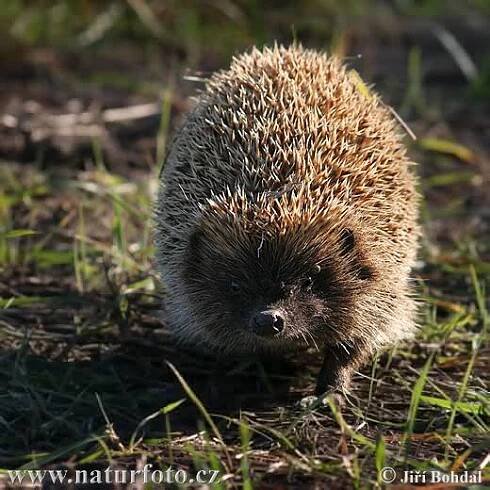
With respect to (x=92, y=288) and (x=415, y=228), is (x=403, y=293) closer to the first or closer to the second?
(x=415, y=228)

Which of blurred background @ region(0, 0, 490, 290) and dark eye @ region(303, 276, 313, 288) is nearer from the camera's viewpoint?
dark eye @ region(303, 276, 313, 288)

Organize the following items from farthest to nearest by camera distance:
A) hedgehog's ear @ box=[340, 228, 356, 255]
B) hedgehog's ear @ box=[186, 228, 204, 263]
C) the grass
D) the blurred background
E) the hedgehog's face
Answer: the blurred background, hedgehog's ear @ box=[186, 228, 204, 263], hedgehog's ear @ box=[340, 228, 356, 255], the hedgehog's face, the grass

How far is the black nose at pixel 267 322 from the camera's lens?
429cm

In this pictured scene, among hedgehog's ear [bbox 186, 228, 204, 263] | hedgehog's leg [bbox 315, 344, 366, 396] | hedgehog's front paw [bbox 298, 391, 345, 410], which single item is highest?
hedgehog's ear [bbox 186, 228, 204, 263]

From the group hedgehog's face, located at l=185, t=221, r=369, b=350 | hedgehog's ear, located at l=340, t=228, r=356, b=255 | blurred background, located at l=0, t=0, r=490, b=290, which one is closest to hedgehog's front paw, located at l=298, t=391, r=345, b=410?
hedgehog's face, located at l=185, t=221, r=369, b=350

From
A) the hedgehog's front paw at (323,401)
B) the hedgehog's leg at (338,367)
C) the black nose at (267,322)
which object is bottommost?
the hedgehog's front paw at (323,401)

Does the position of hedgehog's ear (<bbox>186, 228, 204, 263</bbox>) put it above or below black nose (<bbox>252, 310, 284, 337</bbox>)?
above

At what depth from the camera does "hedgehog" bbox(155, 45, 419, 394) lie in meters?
4.45

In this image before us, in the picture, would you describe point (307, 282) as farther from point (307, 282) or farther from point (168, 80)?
point (168, 80)

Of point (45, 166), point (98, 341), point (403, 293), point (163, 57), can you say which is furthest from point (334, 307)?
point (163, 57)

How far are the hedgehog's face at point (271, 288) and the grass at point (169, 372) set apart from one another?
32cm

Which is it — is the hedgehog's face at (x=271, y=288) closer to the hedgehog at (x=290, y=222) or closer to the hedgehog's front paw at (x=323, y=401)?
the hedgehog at (x=290, y=222)

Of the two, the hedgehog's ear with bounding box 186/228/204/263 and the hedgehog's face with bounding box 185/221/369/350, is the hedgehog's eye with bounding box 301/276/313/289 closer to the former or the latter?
the hedgehog's face with bounding box 185/221/369/350

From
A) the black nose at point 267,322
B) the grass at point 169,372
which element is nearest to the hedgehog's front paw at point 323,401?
the grass at point 169,372
